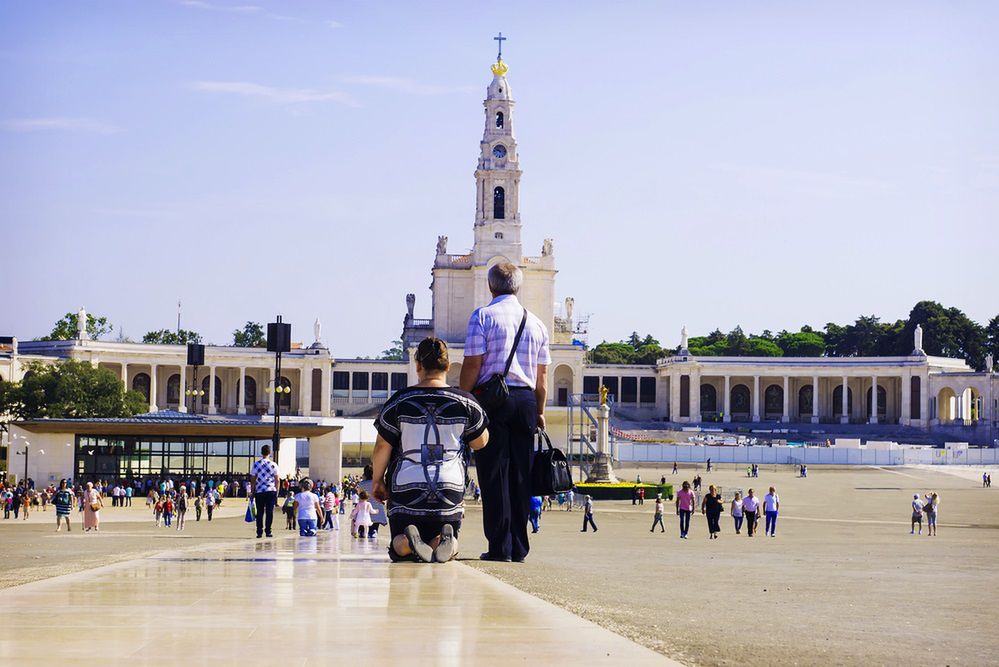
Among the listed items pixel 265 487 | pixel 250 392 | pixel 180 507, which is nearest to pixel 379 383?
pixel 250 392

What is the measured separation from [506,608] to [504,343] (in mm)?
3316

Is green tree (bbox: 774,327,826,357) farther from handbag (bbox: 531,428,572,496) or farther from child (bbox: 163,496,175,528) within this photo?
handbag (bbox: 531,428,572,496)

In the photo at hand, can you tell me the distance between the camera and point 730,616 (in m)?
13.2

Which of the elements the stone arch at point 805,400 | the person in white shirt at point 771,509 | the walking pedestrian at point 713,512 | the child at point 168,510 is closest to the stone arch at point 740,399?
the stone arch at point 805,400

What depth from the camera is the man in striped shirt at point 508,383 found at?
12.5 metres

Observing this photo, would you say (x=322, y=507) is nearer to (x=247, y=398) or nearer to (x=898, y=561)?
(x=898, y=561)

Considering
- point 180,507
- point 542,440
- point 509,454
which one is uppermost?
point 542,440

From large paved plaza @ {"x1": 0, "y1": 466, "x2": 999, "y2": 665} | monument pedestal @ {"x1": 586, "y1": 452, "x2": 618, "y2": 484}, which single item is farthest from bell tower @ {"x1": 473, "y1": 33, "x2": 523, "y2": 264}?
large paved plaza @ {"x1": 0, "y1": 466, "x2": 999, "y2": 665}

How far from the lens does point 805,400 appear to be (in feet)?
425

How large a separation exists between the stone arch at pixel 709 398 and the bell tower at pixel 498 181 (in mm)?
23947

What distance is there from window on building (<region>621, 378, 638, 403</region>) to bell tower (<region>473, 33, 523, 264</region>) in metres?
18.1

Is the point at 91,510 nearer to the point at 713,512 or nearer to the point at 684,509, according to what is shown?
the point at 684,509

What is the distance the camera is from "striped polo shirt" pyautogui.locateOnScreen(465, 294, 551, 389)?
40.9 feet

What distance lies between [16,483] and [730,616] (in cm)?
4613
